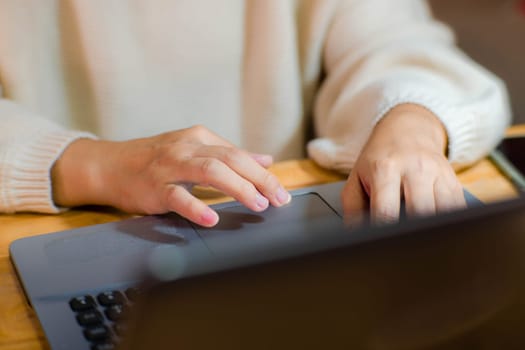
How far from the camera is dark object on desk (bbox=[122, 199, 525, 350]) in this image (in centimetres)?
27

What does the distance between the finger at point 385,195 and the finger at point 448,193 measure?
3 cm

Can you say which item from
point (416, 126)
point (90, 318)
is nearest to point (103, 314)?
point (90, 318)

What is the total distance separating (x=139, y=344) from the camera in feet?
0.93

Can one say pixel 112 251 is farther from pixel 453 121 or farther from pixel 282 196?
pixel 453 121

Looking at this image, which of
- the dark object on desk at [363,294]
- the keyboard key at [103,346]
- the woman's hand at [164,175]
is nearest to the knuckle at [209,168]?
the woman's hand at [164,175]

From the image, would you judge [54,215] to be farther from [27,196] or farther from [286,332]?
[286,332]

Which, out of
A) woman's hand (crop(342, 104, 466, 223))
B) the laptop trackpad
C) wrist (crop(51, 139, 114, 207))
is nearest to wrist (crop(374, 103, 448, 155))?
woman's hand (crop(342, 104, 466, 223))

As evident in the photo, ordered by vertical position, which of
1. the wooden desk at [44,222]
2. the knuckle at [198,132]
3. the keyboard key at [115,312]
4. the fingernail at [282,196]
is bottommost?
the wooden desk at [44,222]

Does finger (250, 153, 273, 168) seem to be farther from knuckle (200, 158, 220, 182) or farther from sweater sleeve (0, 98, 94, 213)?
sweater sleeve (0, 98, 94, 213)

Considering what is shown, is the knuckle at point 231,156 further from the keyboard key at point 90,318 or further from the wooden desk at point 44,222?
the keyboard key at point 90,318

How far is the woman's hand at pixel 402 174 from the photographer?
1.92ft

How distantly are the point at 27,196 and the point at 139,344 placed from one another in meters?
0.42

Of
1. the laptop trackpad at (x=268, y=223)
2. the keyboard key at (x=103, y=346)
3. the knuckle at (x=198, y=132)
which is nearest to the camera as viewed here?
the keyboard key at (x=103, y=346)

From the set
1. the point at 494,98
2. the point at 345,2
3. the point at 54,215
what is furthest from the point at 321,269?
the point at 345,2
